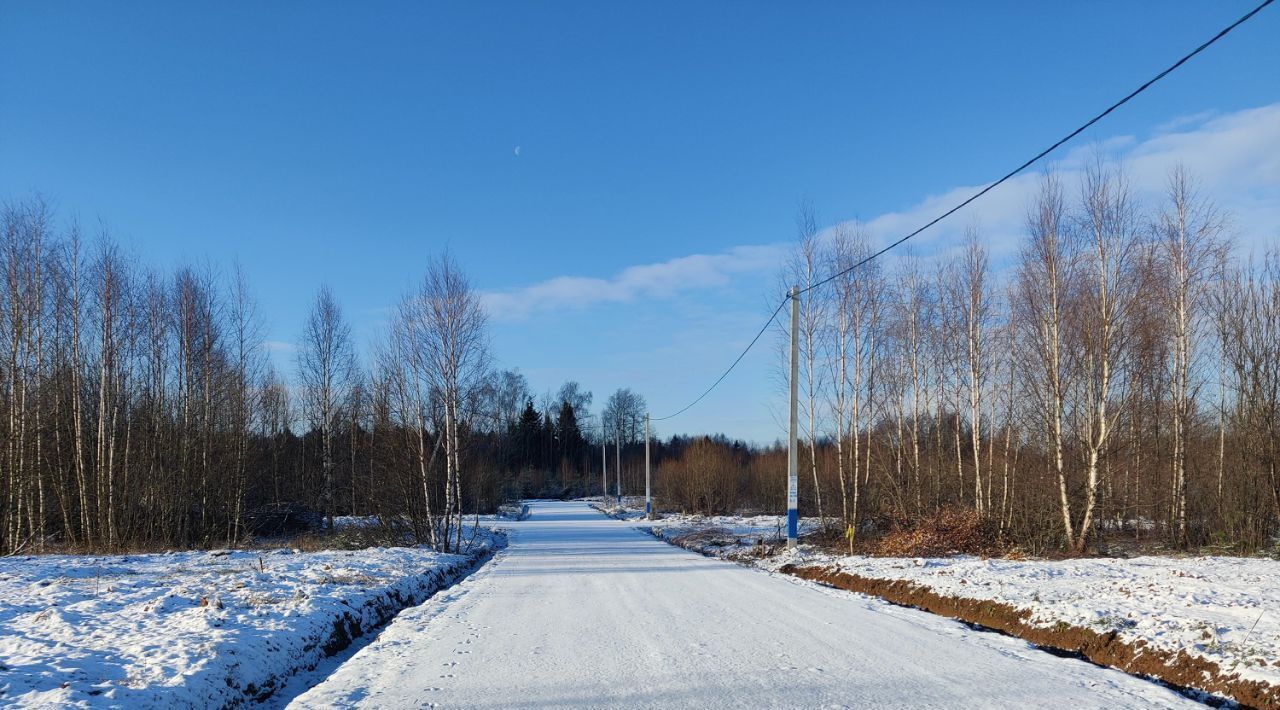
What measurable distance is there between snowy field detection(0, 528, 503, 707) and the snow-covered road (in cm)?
76

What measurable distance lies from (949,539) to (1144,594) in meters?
8.59

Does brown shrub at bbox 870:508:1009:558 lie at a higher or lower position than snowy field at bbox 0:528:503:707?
lower

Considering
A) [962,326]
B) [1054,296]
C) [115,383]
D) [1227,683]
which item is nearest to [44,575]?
[115,383]

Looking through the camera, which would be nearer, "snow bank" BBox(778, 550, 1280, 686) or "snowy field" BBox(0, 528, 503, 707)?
"snowy field" BBox(0, 528, 503, 707)

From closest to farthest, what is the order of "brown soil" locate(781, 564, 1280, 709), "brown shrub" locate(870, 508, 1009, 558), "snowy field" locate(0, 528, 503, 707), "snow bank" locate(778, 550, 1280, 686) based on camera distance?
"snowy field" locate(0, 528, 503, 707)
"brown soil" locate(781, 564, 1280, 709)
"snow bank" locate(778, 550, 1280, 686)
"brown shrub" locate(870, 508, 1009, 558)

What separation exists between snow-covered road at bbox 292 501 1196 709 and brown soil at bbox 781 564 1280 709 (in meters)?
0.46

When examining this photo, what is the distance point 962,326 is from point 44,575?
26.4 meters

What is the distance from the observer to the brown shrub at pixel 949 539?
58.9 ft

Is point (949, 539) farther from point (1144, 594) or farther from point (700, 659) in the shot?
point (700, 659)

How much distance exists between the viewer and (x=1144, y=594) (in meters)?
9.84

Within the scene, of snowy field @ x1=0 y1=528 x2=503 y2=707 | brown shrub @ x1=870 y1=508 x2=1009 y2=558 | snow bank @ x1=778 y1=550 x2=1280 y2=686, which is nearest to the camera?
snowy field @ x1=0 y1=528 x2=503 y2=707

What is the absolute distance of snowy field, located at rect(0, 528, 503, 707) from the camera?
595 centimetres

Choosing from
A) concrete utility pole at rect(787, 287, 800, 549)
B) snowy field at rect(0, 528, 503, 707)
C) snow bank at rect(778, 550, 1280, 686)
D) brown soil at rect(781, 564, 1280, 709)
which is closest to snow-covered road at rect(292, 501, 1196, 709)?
brown soil at rect(781, 564, 1280, 709)

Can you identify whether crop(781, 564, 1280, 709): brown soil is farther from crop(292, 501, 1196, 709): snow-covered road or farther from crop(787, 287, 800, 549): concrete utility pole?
crop(787, 287, 800, 549): concrete utility pole
